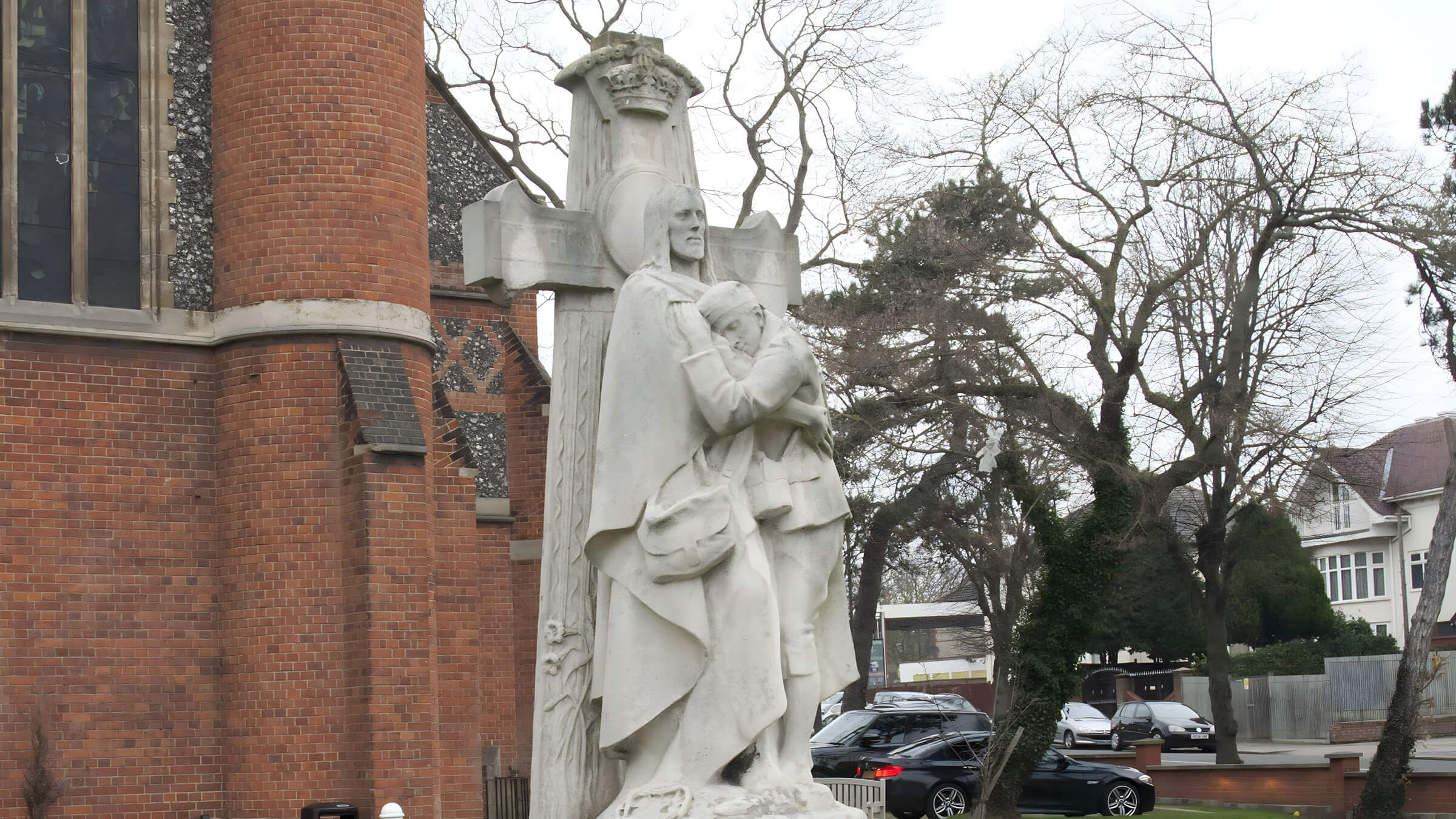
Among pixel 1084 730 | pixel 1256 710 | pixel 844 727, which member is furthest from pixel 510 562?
pixel 1256 710

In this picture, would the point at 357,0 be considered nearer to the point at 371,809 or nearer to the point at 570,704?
the point at 371,809

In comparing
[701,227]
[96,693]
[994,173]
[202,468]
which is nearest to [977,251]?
[994,173]

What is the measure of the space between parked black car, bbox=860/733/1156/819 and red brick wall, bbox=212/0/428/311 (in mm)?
10375

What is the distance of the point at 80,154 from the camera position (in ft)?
47.4

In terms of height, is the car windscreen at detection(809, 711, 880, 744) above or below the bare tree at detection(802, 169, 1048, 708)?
below

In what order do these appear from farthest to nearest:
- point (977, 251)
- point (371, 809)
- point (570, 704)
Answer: point (977, 251), point (371, 809), point (570, 704)

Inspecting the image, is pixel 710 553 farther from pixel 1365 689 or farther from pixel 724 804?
pixel 1365 689

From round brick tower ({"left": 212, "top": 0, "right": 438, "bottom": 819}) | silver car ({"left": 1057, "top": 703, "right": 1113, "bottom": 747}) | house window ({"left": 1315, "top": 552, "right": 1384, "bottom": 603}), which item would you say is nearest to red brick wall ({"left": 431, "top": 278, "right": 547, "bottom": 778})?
round brick tower ({"left": 212, "top": 0, "right": 438, "bottom": 819})

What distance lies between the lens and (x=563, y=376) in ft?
19.8

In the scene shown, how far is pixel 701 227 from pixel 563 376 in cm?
73

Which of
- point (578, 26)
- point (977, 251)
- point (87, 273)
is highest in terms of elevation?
point (578, 26)

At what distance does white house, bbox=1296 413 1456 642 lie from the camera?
56469mm

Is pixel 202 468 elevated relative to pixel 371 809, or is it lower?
elevated

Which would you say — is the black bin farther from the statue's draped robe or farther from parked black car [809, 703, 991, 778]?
parked black car [809, 703, 991, 778]
